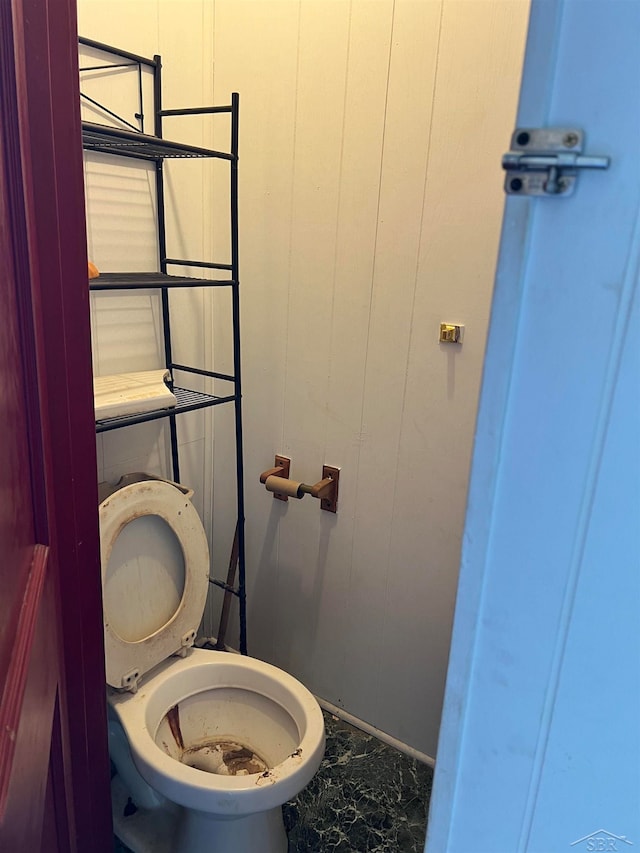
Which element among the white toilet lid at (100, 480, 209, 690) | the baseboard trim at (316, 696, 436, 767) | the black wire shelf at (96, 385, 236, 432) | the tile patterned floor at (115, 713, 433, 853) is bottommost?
the tile patterned floor at (115, 713, 433, 853)

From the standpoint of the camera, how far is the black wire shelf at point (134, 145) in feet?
4.02

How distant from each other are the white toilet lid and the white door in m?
0.89

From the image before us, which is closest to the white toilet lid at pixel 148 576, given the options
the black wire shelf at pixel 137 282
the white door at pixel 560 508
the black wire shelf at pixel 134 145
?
the black wire shelf at pixel 137 282

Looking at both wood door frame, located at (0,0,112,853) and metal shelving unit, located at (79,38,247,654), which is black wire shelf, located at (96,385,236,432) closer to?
metal shelving unit, located at (79,38,247,654)

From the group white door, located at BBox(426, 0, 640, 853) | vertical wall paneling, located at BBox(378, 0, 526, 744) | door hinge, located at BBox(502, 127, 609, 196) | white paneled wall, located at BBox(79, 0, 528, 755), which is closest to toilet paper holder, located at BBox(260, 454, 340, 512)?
white paneled wall, located at BBox(79, 0, 528, 755)

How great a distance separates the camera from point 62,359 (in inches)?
39.9

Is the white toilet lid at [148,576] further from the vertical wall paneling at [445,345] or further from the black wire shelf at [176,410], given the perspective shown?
the vertical wall paneling at [445,345]

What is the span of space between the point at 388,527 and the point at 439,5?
1.23m

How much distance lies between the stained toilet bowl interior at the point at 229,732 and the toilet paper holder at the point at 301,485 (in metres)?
0.52

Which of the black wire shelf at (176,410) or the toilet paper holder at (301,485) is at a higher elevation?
the black wire shelf at (176,410)

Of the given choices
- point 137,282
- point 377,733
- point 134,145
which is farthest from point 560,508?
point 377,733

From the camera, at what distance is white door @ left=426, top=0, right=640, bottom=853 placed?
49 cm

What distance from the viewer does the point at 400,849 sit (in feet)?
4.96

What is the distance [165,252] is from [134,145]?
292mm
